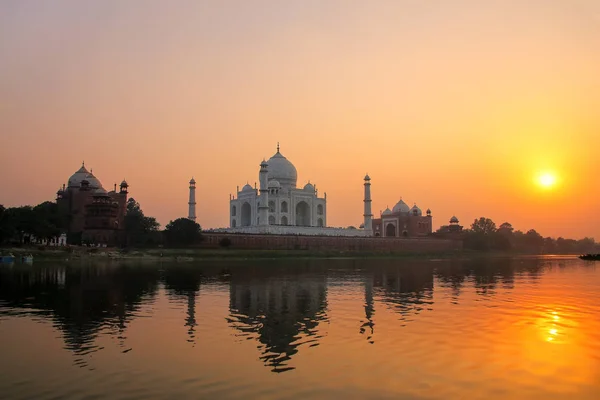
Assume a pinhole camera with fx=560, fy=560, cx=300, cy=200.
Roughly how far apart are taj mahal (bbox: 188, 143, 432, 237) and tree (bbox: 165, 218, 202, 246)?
12.0m

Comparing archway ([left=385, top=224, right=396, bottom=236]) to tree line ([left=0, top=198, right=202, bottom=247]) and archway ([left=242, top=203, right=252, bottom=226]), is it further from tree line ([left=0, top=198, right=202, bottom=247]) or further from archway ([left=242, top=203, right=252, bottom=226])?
tree line ([left=0, top=198, right=202, bottom=247])

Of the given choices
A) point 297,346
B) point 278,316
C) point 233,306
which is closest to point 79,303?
point 233,306

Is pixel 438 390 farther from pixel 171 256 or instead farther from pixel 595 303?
pixel 171 256

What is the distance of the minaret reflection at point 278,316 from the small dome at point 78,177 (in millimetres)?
46313

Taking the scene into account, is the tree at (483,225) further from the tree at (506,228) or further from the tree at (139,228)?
the tree at (139,228)

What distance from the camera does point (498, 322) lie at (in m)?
13.6

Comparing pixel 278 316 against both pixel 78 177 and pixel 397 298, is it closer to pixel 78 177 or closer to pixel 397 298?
pixel 397 298

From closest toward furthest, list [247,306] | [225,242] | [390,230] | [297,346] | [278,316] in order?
[297,346], [278,316], [247,306], [225,242], [390,230]

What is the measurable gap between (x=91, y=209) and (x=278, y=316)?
4691 centimetres

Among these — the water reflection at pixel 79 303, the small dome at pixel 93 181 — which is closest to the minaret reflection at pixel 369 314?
→ the water reflection at pixel 79 303

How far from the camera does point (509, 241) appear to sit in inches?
3418

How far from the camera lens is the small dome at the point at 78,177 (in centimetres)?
6356

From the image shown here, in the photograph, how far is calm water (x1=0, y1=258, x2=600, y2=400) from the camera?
25.5ft

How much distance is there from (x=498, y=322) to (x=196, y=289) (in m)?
12.3
